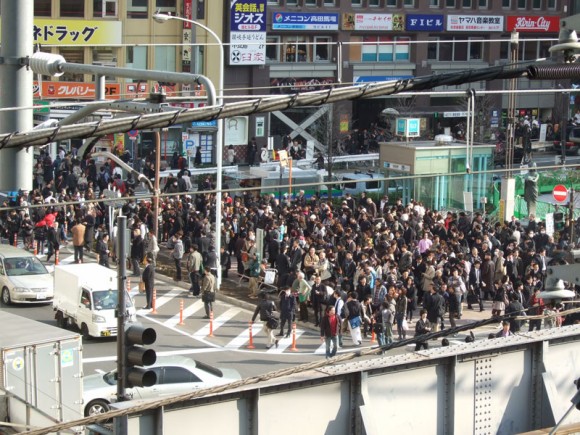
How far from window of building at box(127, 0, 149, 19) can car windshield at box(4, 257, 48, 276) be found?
2554 cm

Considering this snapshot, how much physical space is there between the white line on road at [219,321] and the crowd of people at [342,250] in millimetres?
1012

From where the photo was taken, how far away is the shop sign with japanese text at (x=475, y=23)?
2383 inches

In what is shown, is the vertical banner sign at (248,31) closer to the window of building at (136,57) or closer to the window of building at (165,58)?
the window of building at (165,58)

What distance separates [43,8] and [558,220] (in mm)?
26565

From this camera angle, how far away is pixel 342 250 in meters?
27.3

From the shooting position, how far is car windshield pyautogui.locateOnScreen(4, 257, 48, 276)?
27258mm

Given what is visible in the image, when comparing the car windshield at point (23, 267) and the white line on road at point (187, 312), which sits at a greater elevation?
the car windshield at point (23, 267)

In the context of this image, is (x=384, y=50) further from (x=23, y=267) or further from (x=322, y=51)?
(x=23, y=267)

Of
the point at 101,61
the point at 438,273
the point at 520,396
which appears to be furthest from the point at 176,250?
the point at 101,61

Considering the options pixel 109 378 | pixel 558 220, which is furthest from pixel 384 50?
pixel 109 378

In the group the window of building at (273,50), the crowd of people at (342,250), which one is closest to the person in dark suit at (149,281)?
the crowd of people at (342,250)

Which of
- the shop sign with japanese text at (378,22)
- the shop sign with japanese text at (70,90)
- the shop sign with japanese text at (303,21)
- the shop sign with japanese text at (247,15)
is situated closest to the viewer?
the shop sign with japanese text at (70,90)

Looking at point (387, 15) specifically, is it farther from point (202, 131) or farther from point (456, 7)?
point (202, 131)

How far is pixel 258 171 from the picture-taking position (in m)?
42.9
